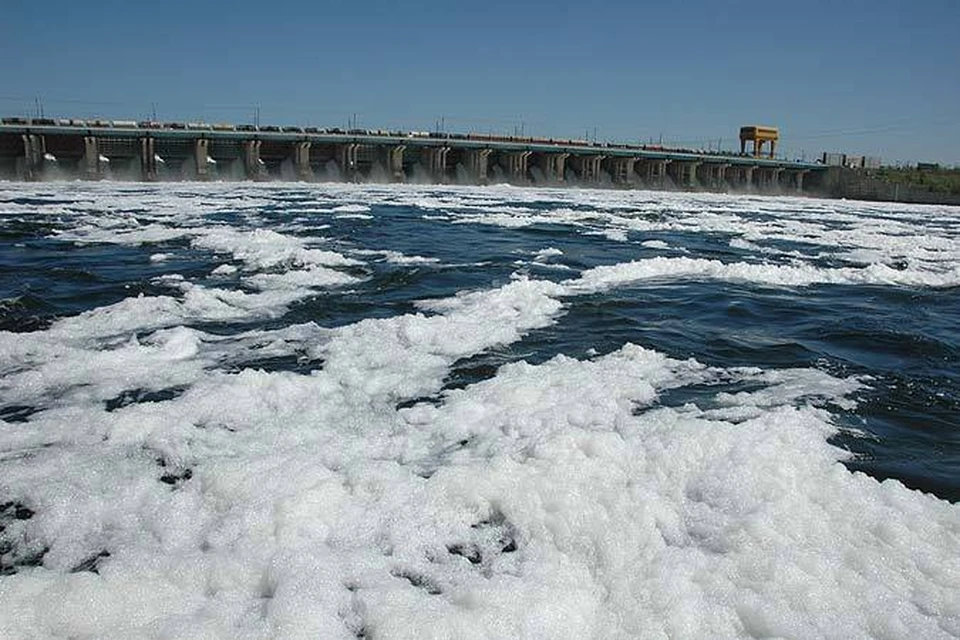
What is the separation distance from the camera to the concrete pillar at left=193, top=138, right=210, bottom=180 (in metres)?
44.8

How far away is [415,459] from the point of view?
4.51 m

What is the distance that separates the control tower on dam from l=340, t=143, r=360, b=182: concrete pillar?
0.08 metres

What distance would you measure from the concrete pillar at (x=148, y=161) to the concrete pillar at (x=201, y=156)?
8.69 feet

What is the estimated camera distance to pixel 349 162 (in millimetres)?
50469

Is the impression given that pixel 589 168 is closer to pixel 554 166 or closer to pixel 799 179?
pixel 554 166

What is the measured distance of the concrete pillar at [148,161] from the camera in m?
43.4

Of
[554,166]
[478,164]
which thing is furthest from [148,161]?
[554,166]

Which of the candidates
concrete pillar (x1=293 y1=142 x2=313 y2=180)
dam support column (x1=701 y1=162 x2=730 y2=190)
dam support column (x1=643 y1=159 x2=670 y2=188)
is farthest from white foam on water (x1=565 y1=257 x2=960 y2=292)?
dam support column (x1=701 y1=162 x2=730 y2=190)

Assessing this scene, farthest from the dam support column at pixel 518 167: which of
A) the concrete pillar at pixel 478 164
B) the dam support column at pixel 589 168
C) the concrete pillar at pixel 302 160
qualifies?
the concrete pillar at pixel 302 160

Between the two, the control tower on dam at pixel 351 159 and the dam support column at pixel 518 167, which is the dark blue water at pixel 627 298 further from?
the dam support column at pixel 518 167

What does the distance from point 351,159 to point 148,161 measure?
45.7ft

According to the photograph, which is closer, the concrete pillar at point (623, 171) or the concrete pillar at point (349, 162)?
the concrete pillar at point (349, 162)

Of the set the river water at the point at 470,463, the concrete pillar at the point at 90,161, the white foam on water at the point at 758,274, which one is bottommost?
the river water at the point at 470,463

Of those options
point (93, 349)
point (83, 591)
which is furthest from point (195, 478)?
point (93, 349)
